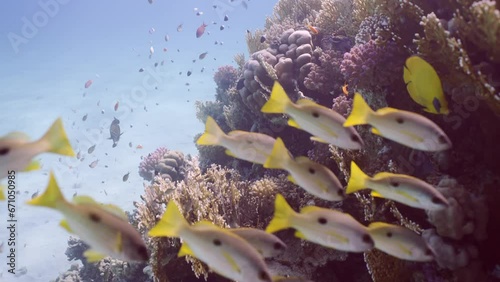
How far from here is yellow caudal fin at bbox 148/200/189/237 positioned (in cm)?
191

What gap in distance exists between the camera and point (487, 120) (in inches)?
146

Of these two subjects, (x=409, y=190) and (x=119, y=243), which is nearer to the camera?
(x=119, y=243)

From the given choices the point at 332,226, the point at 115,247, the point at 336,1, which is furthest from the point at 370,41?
the point at 115,247

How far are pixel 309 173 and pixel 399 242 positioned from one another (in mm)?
735

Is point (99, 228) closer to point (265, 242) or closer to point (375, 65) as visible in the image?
point (265, 242)

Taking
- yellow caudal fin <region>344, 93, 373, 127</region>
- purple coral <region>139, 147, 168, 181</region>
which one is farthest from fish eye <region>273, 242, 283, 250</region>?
purple coral <region>139, 147, 168, 181</region>

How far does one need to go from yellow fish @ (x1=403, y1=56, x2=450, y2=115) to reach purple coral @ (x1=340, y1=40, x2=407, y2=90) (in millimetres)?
2354

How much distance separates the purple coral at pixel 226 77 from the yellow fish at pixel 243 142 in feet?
32.1

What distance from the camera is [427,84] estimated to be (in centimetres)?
243

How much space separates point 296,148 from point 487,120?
3.58m

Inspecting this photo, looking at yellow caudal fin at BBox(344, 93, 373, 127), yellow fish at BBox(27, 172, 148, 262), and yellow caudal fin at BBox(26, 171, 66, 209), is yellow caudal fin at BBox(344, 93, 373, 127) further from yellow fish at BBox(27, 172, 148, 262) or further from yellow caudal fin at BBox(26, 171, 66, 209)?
yellow caudal fin at BBox(26, 171, 66, 209)

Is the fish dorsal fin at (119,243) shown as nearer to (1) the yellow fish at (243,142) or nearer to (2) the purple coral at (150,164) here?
(1) the yellow fish at (243,142)

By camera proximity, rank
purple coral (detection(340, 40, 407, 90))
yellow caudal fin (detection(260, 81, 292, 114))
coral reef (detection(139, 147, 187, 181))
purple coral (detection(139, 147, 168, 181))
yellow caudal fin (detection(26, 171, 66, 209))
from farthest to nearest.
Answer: purple coral (detection(139, 147, 168, 181))
coral reef (detection(139, 147, 187, 181))
purple coral (detection(340, 40, 407, 90))
yellow caudal fin (detection(260, 81, 292, 114))
yellow caudal fin (detection(26, 171, 66, 209))

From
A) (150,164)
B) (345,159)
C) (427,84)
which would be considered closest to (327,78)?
(345,159)
